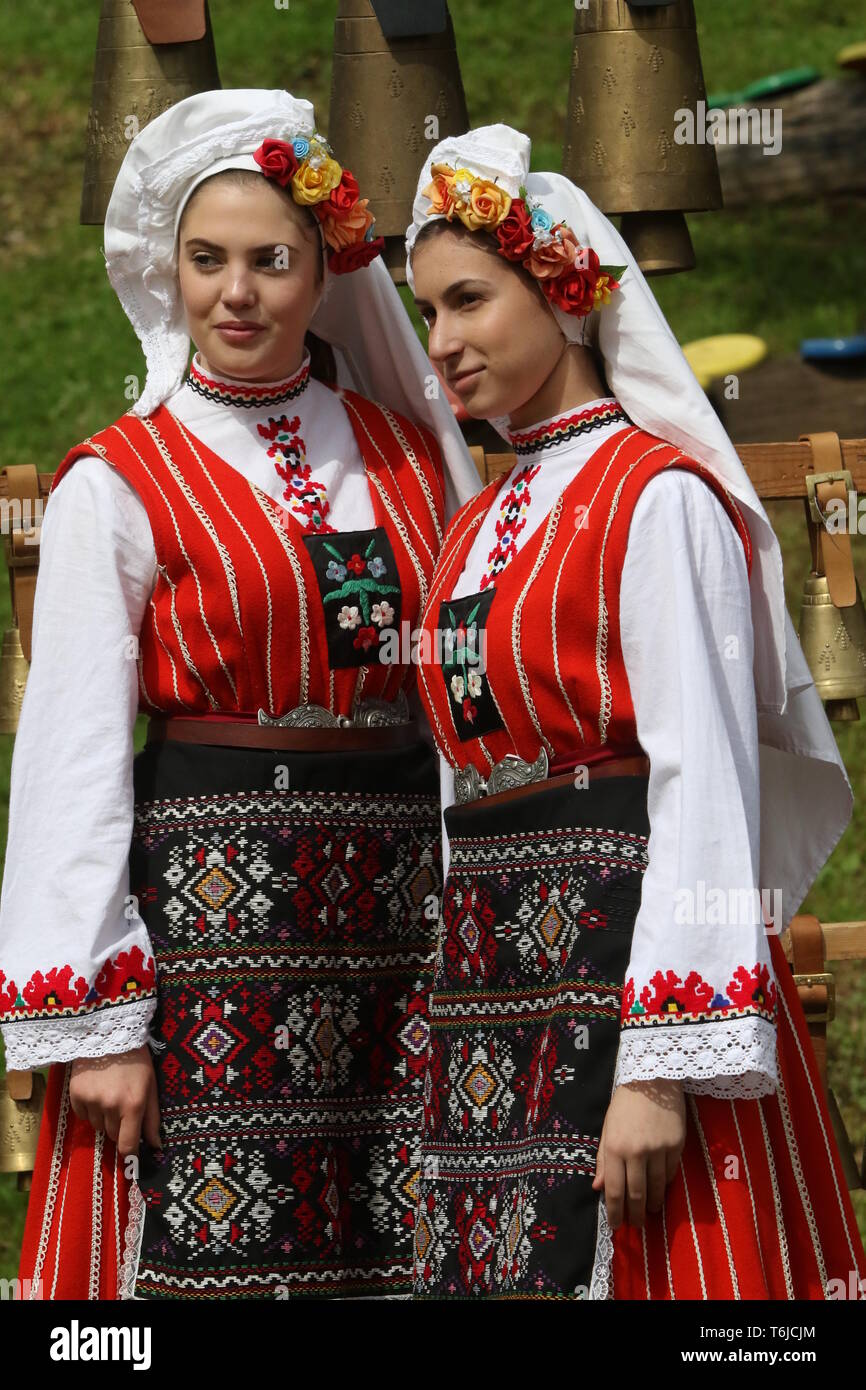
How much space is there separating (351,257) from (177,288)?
30 centimetres

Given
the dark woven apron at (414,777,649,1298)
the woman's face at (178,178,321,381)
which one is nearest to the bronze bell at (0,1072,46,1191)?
the dark woven apron at (414,777,649,1298)

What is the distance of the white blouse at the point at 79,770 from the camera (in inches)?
127

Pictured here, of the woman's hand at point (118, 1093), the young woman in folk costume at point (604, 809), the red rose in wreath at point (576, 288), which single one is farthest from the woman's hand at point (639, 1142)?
the red rose in wreath at point (576, 288)

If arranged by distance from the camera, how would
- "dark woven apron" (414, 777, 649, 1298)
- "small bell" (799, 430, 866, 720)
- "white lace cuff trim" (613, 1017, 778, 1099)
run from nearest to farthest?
"white lace cuff trim" (613, 1017, 778, 1099)
"dark woven apron" (414, 777, 649, 1298)
"small bell" (799, 430, 866, 720)

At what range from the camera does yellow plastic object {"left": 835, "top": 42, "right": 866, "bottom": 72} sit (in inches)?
344

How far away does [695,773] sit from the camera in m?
2.97

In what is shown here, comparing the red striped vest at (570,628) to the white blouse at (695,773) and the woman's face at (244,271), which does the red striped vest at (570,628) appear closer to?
the white blouse at (695,773)

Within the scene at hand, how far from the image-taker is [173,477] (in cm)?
339

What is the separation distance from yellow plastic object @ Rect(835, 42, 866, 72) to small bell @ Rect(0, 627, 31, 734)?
567cm

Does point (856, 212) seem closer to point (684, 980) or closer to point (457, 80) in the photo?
point (457, 80)

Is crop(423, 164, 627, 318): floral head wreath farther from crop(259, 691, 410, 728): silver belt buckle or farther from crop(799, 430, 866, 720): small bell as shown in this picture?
crop(799, 430, 866, 720): small bell

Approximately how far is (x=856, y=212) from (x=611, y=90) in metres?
5.09

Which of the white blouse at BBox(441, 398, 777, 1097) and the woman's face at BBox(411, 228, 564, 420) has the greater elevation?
the woman's face at BBox(411, 228, 564, 420)

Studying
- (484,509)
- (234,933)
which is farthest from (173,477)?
(234,933)
